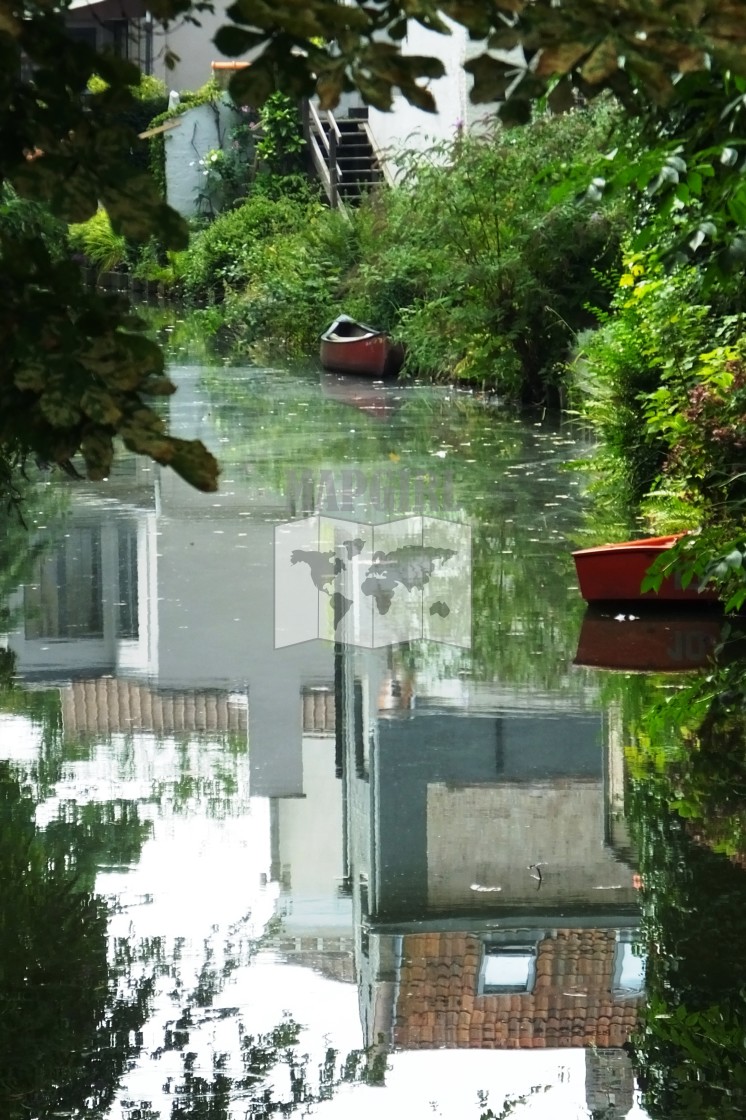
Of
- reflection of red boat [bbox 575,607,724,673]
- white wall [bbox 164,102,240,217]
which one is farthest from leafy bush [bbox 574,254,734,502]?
white wall [bbox 164,102,240,217]

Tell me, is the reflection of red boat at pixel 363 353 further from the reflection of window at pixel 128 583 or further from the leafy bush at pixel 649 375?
the reflection of window at pixel 128 583

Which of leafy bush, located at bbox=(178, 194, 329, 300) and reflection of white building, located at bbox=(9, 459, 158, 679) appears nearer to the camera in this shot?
reflection of white building, located at bbox=(9, 459, 158, 679)

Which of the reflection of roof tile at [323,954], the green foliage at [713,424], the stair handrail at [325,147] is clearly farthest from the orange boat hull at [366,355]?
the reflection of roof tile at [323,954]

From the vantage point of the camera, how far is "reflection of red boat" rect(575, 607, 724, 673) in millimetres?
9297

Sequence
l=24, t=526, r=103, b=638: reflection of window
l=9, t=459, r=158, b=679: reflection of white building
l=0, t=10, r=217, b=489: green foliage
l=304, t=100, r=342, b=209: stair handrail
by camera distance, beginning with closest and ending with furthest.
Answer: l=0, t=10, r=217, b=489: green foliage → l=9, t=459, r=158, b=679: reflection of white building → l=24, t=526, r=103, b=638: reflection of window → l=304, t=100, r=342, b=209: stair handrail

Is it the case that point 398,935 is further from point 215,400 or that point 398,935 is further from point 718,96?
point 215,400

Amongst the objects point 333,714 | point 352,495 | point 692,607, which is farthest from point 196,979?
point 352,495

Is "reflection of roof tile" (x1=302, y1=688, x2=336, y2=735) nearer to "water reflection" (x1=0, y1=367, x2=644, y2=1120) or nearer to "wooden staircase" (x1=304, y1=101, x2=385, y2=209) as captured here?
"water reflection" (x1=0, y1=367, x2=644, y2=1120)

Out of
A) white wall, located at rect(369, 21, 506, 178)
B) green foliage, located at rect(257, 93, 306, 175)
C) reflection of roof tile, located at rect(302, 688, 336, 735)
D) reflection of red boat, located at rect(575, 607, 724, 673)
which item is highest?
green foliage, located at rect(257, 93, 306, 175)

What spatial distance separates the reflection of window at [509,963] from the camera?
5410 mm

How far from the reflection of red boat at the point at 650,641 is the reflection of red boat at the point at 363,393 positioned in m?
10.4

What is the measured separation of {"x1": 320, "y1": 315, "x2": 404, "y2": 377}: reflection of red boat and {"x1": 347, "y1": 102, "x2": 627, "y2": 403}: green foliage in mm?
966

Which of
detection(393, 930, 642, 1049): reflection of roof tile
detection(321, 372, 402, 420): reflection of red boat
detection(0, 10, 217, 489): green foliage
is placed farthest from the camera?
detection(321, 372, 402, 420): reflection of red boat

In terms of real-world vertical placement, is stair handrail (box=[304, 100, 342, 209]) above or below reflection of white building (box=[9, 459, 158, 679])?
above
